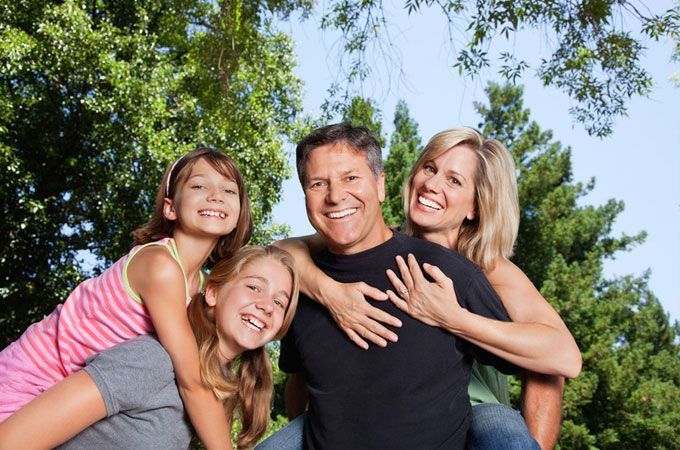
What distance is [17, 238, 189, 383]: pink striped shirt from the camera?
2844mm

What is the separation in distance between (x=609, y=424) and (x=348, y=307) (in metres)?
19.2

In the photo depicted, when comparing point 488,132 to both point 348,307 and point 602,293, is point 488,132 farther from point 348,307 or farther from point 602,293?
point 348,307

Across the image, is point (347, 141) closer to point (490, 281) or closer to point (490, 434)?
point (490, 281)

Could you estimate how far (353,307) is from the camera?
2832 millimetres

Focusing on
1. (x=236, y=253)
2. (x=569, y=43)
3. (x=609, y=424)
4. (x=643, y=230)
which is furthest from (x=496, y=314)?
(x=643, y=230)

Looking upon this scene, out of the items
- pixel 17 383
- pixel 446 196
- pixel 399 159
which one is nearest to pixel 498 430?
pixel 446 196

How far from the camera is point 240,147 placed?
12.5 meters

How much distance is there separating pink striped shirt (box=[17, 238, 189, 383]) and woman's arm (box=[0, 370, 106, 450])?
242 mm

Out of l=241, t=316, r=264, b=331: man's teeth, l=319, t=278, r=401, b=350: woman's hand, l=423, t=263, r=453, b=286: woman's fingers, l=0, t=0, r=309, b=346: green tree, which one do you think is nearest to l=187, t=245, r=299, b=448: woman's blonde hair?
l=241, t=316, r=264, b=331: man's teeth

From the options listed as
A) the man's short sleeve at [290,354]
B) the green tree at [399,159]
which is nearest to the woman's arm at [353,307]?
the man's short sleeve at [290,354]

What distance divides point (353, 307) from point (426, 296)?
284 millimetres

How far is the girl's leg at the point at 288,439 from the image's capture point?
9.95 feet

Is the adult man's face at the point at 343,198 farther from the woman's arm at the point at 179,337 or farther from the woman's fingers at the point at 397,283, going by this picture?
the woman's arm at the point at 179,337

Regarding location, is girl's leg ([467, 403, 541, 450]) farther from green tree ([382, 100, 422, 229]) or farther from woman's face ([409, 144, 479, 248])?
green tree ([382, 100, 422, 229])
